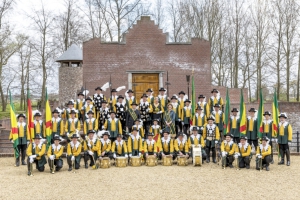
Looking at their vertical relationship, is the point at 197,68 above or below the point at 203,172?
above

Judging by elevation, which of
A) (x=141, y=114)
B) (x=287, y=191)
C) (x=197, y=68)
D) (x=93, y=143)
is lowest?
(x=287, y=191)

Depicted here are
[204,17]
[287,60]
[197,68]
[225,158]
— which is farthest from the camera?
[204,17]

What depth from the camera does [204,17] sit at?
116ft

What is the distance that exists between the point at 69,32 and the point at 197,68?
23399 millimetres

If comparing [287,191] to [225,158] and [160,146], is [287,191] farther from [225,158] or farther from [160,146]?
[160,146]

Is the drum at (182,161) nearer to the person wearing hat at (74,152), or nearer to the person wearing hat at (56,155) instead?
the person wearing hat at (74,152)

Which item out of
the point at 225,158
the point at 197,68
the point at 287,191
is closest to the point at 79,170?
the point at 225,158

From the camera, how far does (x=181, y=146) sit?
13.1 m

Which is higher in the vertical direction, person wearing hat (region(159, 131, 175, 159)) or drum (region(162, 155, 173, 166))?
person wearing hat (region(159, 131, 175, 159))

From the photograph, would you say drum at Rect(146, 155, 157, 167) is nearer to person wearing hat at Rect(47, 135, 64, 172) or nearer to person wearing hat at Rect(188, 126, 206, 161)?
person wearing hat at Rect(188, 126, 206, 161)

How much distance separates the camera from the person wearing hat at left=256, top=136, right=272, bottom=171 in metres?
11.8

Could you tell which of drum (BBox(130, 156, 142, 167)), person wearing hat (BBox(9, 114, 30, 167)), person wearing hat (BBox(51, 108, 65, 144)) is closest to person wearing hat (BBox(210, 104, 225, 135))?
drum (BBox(130, 156, 142, 167))

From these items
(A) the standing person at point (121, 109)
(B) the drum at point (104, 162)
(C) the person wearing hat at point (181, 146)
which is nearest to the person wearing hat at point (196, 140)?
(C) the person wearing hat at point (181, 146)

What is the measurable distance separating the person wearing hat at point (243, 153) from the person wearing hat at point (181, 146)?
5.76 ft
